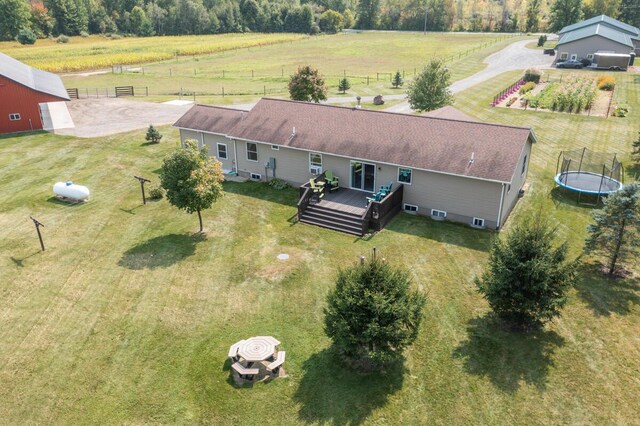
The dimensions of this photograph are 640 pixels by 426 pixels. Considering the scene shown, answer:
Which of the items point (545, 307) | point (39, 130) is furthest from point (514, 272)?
point (39, 130)

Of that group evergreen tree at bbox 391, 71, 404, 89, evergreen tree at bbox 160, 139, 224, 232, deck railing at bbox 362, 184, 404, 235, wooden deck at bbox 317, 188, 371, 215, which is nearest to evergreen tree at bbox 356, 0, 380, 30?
evergreen tree at bbox 391, 71, 404, 89

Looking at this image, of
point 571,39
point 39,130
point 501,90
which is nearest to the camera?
point 39,130

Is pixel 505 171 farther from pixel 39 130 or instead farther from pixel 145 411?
pixel 39 130

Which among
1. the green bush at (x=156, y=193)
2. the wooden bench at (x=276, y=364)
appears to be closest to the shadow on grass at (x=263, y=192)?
the green bush at (x=156, y=193)

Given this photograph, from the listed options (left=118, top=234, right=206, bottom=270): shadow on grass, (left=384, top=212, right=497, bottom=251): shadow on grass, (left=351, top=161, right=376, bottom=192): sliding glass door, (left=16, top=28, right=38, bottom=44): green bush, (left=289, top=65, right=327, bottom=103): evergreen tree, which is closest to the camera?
(left=118, top=234, right=206, bottom=270): shadow on grass

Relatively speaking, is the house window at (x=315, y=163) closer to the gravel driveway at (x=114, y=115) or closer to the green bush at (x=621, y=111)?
the gravel driveway at (x=114, y=115)

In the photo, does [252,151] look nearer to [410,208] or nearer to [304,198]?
[304,198]

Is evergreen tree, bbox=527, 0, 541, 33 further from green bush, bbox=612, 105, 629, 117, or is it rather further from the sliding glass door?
the sliding glass door
